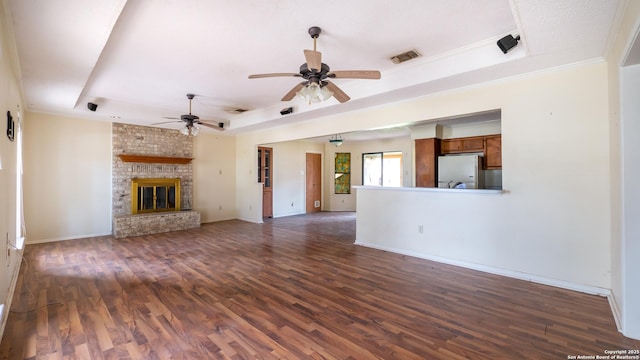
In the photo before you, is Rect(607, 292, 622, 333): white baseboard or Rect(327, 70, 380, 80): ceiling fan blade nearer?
Rect(607, 292, 622, 333): white baseboard

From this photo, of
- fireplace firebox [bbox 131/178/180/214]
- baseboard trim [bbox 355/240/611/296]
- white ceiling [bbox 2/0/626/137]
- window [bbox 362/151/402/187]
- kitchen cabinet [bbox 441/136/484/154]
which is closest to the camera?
white ceiling [bbox 2/0/626/137]

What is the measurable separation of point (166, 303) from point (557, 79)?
490cm

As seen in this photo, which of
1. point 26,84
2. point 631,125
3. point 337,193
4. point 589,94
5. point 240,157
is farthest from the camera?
point 337,193

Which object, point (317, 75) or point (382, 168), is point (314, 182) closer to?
point (382, 168)

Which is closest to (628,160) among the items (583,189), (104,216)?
(583,189)

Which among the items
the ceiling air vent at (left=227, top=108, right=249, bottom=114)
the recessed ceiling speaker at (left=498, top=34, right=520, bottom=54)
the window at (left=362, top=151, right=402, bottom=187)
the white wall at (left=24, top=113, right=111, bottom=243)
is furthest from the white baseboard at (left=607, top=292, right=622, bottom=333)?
the white wall at (left=24, top=113, right=111, bottom=243)

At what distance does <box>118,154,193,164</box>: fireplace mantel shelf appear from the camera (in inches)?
252

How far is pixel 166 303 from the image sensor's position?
2854 millimetres

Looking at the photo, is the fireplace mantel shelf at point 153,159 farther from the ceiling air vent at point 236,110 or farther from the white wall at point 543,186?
the white wall at point 543,186

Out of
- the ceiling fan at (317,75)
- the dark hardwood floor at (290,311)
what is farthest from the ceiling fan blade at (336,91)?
the dark hardwood floor at (290,311)

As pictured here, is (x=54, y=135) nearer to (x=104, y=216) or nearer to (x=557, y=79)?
(x=104, y=216)

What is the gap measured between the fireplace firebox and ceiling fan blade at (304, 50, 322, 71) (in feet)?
19.4

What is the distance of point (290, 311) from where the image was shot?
268 centimetres

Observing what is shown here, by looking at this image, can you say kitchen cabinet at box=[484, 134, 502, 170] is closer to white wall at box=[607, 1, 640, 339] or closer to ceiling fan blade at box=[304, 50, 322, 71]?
white wall at box=[607, 1, 640, 339]
